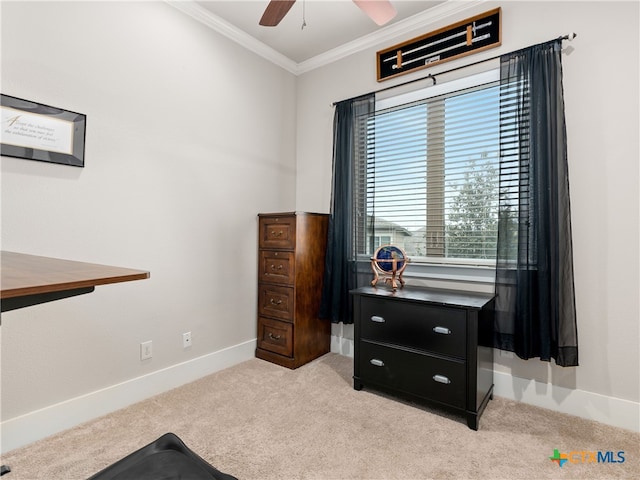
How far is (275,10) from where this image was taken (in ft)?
5.88

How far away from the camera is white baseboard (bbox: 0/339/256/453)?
1.74 metres

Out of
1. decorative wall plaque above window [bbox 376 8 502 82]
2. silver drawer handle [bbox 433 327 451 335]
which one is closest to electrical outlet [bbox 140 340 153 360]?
silver drawer handle [bbox 433 327 451 335]

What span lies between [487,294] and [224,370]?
6.52ft

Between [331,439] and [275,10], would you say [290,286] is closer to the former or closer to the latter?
[331,439]

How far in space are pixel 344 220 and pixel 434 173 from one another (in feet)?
2.58

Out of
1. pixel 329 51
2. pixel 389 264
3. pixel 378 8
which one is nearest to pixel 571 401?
pixel 389 264

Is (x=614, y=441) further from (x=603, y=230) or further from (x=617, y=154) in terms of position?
(x=617, y=154)

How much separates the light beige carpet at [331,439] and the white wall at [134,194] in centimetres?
26

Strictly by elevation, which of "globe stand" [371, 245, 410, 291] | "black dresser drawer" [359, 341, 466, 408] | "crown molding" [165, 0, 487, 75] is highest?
"crown molding" [165, 0, 487, 75]

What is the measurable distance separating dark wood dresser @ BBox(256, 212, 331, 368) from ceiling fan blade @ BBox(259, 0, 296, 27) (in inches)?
51.0

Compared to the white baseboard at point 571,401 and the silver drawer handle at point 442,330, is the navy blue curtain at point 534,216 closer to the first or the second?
the white baseboard at point 571,401

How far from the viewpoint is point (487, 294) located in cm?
229

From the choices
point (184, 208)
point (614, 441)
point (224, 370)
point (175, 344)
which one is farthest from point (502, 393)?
point (184, 208)

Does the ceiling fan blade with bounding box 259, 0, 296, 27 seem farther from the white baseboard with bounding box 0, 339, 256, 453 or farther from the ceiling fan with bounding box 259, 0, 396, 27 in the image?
the white baseboard with bounding box 0, 339, 256, 453
